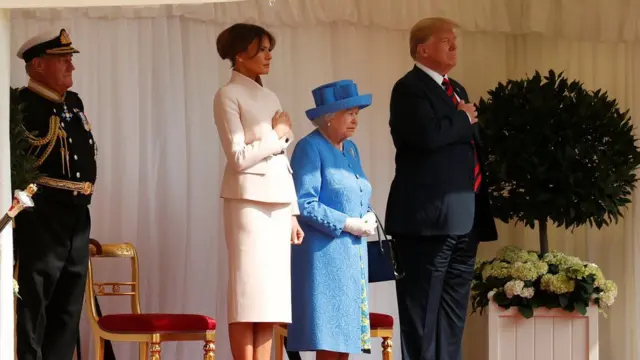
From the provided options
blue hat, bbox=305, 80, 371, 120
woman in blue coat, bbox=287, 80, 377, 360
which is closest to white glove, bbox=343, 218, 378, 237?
woman in blue coat, bbox=287, 80, 377, 360

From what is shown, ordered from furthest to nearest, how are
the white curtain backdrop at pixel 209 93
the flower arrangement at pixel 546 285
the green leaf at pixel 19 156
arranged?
1. the flower arrangement at pixel 546 285
2. the white curtain backdrop at pixel 209 93
3. the green leaf at pixel 19 156

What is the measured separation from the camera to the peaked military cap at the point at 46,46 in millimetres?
4656

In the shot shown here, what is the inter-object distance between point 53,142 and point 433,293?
1526 millimetres

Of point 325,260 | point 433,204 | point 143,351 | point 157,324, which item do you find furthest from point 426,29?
point 143,351

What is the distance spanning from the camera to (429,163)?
4.77 metres

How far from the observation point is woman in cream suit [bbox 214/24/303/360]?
14.5 feet

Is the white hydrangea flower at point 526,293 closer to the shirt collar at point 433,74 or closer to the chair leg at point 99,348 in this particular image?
the shirt collar at point 433,74

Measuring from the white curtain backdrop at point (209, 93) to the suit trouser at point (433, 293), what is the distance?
4.67ft

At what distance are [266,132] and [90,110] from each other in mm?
1450

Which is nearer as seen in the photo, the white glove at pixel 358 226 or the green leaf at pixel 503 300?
the white glove at pixel 358 226

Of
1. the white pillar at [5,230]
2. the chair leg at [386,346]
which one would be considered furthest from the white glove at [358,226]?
the white pillar at [5,230]

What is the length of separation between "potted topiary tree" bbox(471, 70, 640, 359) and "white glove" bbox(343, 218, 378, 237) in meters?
1.35

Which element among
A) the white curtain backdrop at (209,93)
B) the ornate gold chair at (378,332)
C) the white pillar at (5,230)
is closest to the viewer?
the white pillar at (5,230)

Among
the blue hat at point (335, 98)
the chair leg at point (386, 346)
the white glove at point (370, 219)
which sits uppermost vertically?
the blue hat at point (335, 98)
